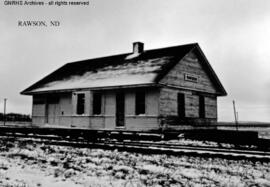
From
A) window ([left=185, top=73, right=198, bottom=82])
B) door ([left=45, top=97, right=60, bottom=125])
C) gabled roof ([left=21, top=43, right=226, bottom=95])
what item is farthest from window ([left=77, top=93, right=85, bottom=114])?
window ([left=185, top=73, right=198, bottom=82])

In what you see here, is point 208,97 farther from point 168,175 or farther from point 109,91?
point 168,175

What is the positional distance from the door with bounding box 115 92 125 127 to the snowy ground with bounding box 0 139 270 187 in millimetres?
13322

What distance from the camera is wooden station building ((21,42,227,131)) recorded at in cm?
2081

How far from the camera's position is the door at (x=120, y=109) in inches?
876

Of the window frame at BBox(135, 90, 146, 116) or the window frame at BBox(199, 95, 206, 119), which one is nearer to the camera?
the window frame at BBox(135, 90, 146, 116)

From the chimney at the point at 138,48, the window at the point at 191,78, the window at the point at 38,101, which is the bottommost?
the window at the point at 38,101

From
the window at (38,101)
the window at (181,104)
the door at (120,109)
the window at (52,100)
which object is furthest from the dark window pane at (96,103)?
the window at (38,101)

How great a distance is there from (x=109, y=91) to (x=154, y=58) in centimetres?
405

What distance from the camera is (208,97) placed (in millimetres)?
25359

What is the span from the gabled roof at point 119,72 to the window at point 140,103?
988 mm

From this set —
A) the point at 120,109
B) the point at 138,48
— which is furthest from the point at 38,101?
the point at 138,48

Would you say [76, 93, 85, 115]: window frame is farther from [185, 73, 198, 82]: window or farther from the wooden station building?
[185, 73, 198, 82]: window

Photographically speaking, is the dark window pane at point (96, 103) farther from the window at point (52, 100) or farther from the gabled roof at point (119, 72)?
the window at point (52, 100)

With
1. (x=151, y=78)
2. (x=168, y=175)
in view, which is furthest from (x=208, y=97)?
(x=168, y=175)
